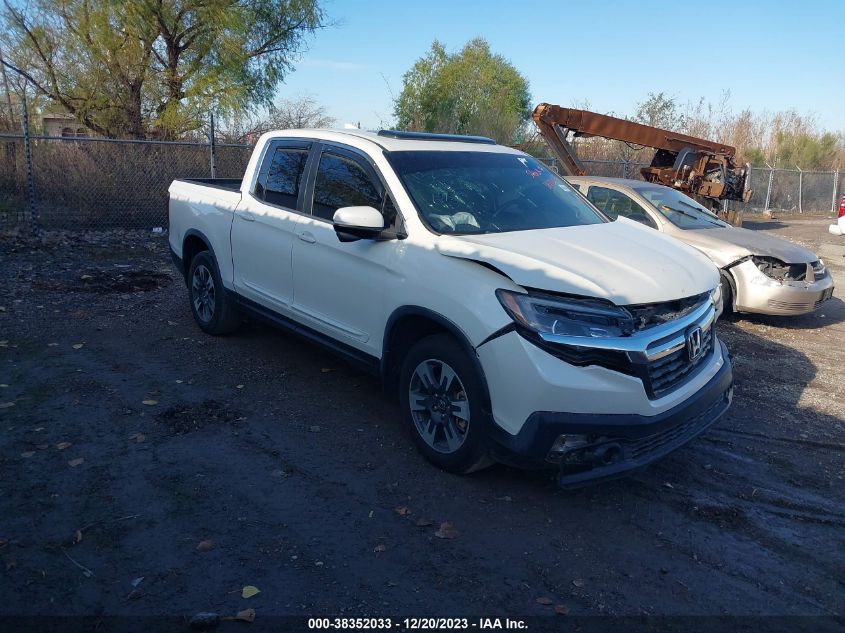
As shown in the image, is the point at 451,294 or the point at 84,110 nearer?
the point at 451,294

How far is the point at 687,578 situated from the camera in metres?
Answer: 3.29

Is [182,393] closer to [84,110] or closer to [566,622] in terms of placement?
[566,622]

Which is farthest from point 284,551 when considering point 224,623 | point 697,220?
point 697,220

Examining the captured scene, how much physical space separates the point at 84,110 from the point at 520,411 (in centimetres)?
1782

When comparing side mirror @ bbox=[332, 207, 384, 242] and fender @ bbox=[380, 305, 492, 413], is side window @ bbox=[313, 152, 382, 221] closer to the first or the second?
side mirror @ bbox=[332, 207, 384, 242]

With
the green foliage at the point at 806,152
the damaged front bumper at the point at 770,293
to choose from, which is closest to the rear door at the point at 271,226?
the damaged front bumper at the point at 770,293

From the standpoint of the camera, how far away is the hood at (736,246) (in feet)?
25.8

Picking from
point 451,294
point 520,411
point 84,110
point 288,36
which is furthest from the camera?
point 288,36

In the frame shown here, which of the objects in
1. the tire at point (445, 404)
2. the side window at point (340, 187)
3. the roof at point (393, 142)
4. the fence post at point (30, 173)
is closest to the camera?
the tire at point (445, 404)

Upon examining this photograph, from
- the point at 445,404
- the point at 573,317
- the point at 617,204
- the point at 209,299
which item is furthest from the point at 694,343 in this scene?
the point at 617,204

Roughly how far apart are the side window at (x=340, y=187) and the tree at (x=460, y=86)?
99.8 feet

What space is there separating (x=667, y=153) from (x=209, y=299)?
1324 cm

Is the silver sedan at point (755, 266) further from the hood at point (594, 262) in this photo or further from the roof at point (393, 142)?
the hood at point (594, 262)

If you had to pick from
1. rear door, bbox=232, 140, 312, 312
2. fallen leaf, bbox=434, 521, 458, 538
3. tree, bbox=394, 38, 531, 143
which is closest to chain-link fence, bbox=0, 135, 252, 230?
rear door, bbox=232, 140, 312, 312
